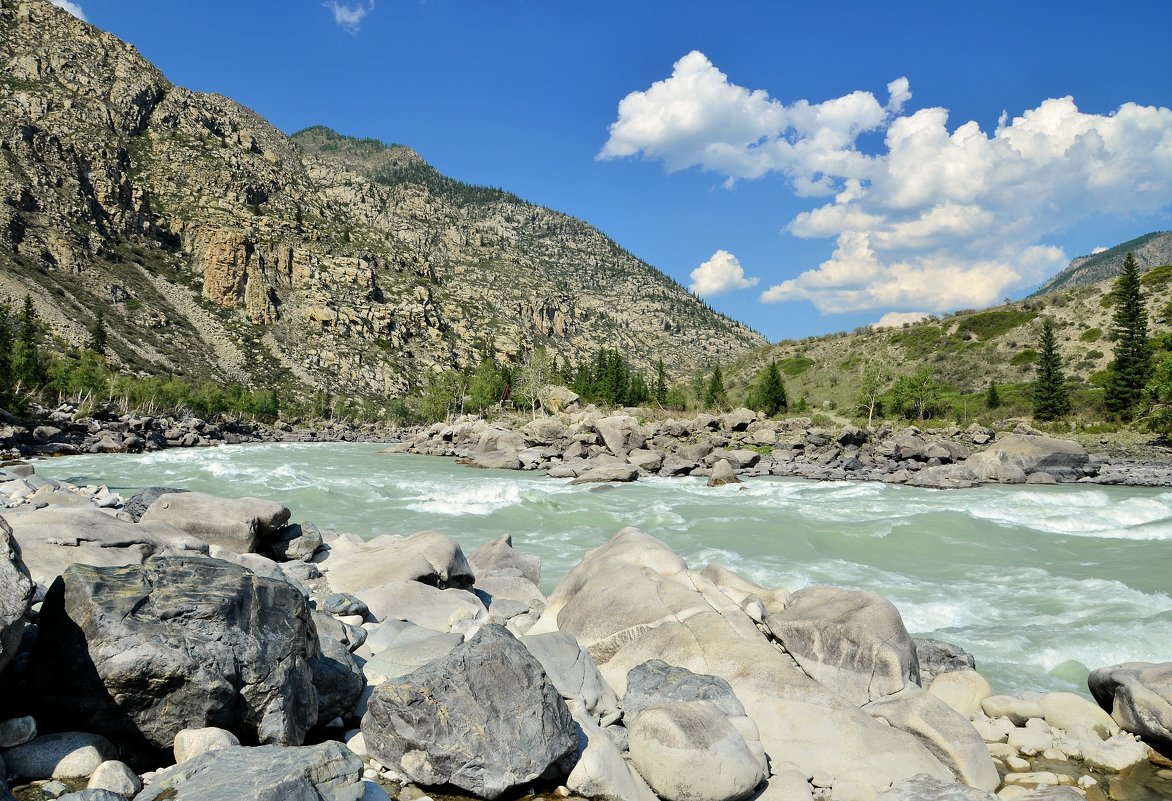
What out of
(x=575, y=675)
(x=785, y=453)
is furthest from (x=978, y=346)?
(x=575, y=675)

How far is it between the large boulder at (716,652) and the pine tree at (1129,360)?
2173 inches

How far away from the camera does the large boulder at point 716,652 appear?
5941 mm

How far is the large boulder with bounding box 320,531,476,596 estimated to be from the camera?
33.8 feet

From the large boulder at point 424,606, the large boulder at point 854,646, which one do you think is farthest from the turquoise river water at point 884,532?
the large boulder at point 424,606

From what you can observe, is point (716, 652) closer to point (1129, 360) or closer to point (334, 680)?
point (334, 680)

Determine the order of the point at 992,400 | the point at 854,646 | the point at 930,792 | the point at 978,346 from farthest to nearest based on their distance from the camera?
the point at 978,346 → the point at 992,400 → the point at 854,646 → the point at 930,792

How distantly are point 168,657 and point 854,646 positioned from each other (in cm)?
683

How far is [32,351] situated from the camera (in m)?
58.1

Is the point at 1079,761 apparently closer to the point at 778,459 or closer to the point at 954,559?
the point at 954,559

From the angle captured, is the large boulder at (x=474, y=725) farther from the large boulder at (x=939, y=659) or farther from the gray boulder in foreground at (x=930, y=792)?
the large boulder at (x=939, y=659)

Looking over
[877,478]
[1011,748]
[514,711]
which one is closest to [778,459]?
[877,478]

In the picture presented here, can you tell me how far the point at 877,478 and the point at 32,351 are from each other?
234 ft

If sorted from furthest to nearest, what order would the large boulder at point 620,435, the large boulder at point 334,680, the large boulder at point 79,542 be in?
the large boulder at point 620,435 < the large boulder at point 79,542 < the large boulder at point 334,680

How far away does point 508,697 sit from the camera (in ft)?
17.0
